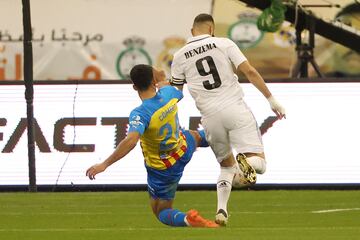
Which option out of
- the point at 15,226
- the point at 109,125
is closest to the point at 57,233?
the point at 15,226

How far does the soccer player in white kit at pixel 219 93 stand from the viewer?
16.6 metres

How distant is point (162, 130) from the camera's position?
15.9 m

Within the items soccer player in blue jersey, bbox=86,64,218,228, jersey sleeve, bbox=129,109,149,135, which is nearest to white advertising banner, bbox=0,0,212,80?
soccer player in blue jersey, bbox=86,64,218,228

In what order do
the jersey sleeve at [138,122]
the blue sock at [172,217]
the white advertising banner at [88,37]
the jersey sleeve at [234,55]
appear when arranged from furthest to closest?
the white advertising banner at [88,37], the jersey sleeve at [234,55], the blue sock at [172,217], the jersey sleeve at [138,122]

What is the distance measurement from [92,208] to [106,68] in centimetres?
1221

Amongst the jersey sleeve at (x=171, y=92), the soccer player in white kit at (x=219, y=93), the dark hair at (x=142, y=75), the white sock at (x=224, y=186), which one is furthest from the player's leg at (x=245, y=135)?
the dark hair at (x=142, y=75)

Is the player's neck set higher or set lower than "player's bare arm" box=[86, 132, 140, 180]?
higher

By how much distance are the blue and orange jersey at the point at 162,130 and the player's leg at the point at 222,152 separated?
0.58 m

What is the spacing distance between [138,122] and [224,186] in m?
1.67

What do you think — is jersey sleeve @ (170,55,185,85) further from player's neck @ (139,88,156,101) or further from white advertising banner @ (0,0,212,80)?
white advertising banner @ (0,0,212,80)

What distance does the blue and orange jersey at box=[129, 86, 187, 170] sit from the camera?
1570cm

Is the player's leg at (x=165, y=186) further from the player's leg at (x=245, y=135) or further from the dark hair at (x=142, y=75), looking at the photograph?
the dark hair at (x=142, y=75)

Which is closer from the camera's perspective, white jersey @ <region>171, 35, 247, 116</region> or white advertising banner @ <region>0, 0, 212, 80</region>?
white jersey @ <region>171, 35, 247, 116</region>

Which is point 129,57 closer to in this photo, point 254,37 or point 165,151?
point 254,37
